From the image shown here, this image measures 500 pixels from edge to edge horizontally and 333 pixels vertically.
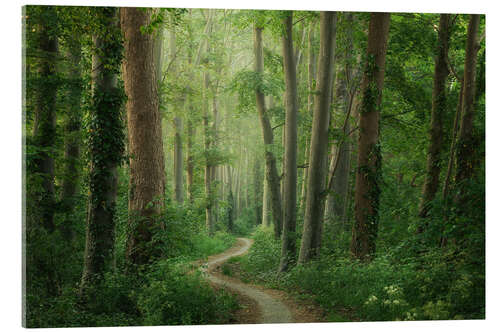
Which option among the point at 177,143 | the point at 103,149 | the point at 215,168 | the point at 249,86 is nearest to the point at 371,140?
the point at 249,86

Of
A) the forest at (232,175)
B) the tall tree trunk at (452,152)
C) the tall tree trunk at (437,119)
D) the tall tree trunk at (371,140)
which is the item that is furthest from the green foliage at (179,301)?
the tall tree trunk at (452,152)

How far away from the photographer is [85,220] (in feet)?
19.0

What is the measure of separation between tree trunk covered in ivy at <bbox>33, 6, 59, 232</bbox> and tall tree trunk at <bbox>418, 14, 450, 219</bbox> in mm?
5576

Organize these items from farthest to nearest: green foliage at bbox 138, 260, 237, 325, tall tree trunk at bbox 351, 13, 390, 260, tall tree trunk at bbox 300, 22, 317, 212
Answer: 1. tall tree trunk at bbox 300, 22, 317, 212
2. tall tree trunk at bbox 351, 13, 390, 260
3. green foliage at bbox 138, 260, 237, 325

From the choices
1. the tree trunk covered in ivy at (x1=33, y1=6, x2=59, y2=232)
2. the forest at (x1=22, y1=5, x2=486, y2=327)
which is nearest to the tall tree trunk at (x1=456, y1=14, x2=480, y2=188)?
the forest at (x1=22, y1=5, x2=486, y2=327)

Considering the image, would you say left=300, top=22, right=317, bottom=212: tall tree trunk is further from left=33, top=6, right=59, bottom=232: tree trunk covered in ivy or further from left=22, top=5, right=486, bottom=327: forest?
left=33, top=6, right=59, bottom=232: tree trunk covered in ivy

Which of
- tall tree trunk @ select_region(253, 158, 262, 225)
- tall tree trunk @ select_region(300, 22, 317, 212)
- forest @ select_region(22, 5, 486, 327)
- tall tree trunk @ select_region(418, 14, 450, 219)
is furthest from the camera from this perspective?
tall tree trunk @ select_region(253, 158, 262, 225)

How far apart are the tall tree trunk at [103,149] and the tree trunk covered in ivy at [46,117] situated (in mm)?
783

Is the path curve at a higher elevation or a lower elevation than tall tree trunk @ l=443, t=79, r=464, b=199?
lower

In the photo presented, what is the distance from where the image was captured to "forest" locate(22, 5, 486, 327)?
5.14 m

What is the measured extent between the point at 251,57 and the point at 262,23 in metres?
1.65
